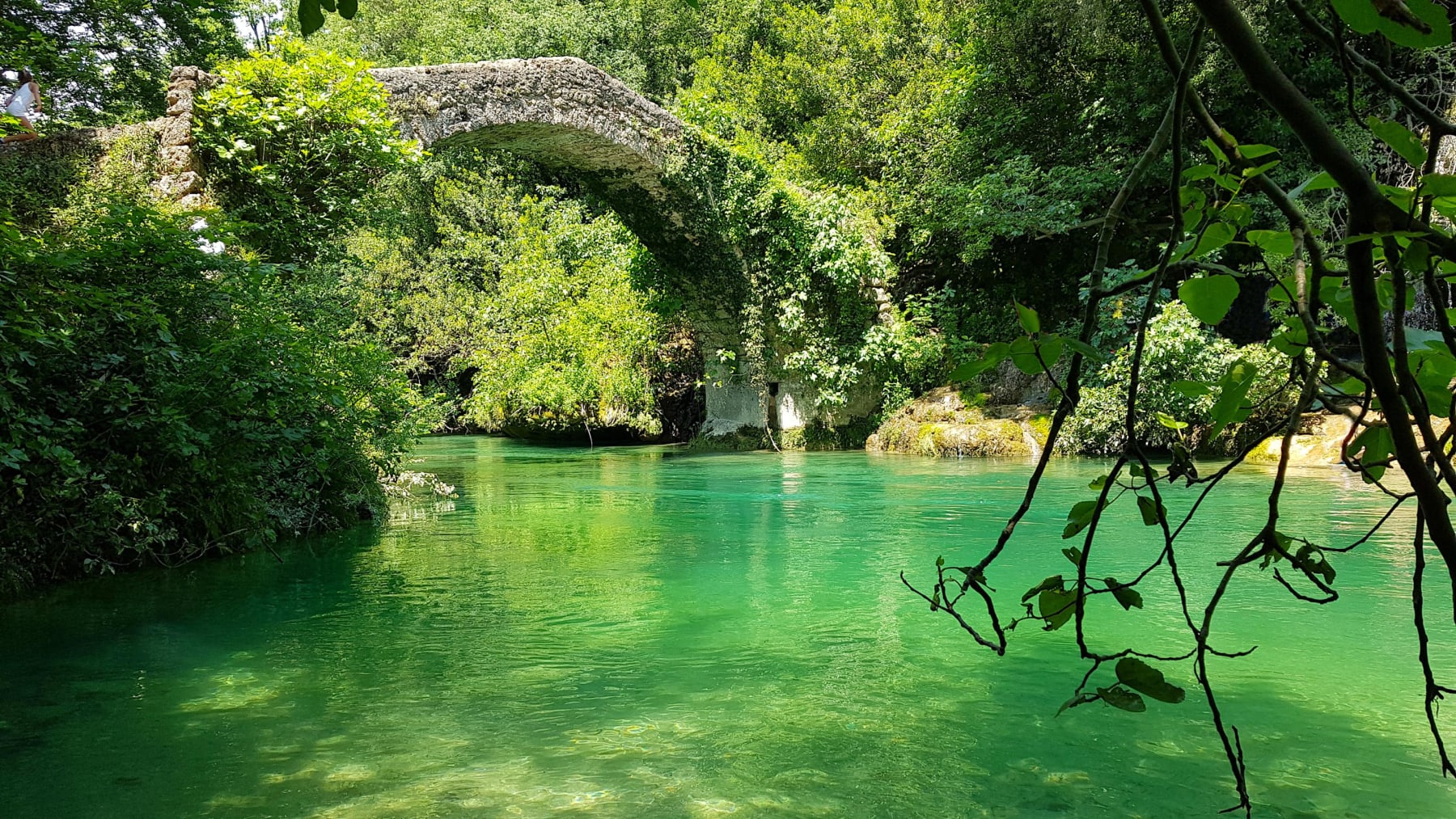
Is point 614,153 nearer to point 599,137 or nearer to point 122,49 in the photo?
point 599,137

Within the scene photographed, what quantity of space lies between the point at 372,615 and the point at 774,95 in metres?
19.9

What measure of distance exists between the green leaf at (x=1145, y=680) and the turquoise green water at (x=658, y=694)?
5.50ft

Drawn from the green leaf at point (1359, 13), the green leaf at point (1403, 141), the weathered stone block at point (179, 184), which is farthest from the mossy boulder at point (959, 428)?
the green leaf at point (1359, 13)

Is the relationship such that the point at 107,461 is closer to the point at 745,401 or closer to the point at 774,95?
the point at 745,401

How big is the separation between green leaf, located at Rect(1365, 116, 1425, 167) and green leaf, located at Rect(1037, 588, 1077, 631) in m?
0.46

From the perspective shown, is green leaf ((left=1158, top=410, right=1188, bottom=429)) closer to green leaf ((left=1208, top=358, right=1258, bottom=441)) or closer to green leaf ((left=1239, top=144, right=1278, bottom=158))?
green leaf ((left=1208, top=358, right=1258, bottom=441))

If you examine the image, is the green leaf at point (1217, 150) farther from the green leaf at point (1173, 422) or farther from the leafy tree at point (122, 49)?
the leafy tree at point (122, 49)

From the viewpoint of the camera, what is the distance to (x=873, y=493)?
352 inches

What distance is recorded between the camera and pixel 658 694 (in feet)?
10.8

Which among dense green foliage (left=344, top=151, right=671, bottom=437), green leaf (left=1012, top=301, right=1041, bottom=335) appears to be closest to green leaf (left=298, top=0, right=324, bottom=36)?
green leaf (left=1012, top=301, right=1041, bottom=335)

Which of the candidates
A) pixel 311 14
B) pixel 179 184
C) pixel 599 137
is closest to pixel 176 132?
pixel 179 184

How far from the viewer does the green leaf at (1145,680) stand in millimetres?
875

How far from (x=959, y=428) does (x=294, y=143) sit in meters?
8.68

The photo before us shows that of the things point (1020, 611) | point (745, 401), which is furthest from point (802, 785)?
point (745, 401)
